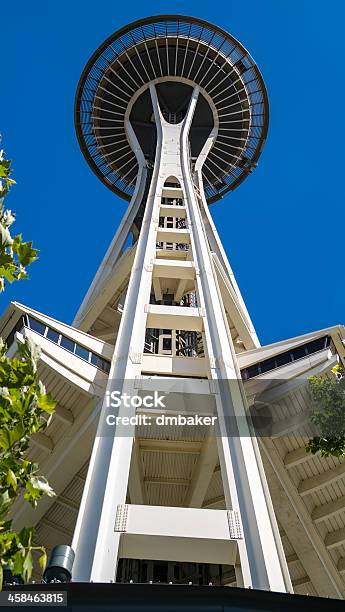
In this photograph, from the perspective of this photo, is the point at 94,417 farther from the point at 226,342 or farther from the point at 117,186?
the point at 117,186

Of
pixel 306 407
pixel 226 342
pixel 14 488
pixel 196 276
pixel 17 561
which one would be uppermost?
pixel 196 276

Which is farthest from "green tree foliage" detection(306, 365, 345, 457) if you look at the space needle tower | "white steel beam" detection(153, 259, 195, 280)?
"white steel beam" detection(153, 259, 195, 280)

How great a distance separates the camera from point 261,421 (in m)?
16.2

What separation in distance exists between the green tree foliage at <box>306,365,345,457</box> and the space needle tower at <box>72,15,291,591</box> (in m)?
3.52

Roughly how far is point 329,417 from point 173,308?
32.5 feet

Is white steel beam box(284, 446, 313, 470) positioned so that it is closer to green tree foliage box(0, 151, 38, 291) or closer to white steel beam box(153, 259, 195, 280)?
white steel beam box(153, 259, 195, 280)

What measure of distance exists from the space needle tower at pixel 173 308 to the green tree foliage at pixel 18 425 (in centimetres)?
600

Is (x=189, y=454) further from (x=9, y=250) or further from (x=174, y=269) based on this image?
(x=9, y=250)

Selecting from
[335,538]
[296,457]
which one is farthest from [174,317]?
[335,538]

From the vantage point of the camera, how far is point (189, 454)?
17.2 meters

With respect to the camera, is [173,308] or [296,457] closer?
[296,457]

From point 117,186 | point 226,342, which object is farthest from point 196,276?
point 117,186

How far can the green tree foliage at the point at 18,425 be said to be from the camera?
4.11 meters

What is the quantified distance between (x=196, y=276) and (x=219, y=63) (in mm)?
22485
